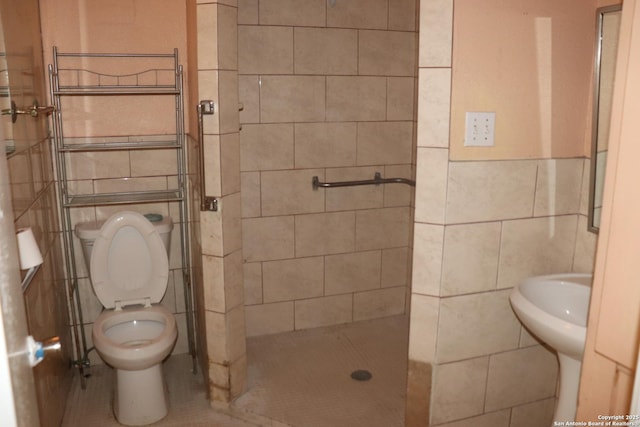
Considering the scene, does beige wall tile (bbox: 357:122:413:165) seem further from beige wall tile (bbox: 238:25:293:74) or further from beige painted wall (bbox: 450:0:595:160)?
beige painted wall (bbox: 450:0:595:160)

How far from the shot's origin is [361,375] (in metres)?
2.99

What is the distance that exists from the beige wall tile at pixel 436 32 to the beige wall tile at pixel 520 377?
1.16 m

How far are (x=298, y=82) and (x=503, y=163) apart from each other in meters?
1.56

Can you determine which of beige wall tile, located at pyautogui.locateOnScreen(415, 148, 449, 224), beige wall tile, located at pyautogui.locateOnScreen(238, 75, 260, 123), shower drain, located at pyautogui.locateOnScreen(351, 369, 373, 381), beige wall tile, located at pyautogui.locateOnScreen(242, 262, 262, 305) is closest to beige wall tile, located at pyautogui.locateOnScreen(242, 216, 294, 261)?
beige wall tile, located at pyautogui.locateOnScreen(242, 262, 262, 305)

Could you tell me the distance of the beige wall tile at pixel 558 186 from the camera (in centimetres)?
207

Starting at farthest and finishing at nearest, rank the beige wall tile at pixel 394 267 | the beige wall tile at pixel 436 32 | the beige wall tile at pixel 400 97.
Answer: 1. the beige wall tile at pixel 394 267
2. the beige wall tile at pixel 400 97
3. the beige wall tile at pixel 436 32

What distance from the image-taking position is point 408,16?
10.9 ft

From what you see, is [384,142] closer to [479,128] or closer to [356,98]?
[356,98]

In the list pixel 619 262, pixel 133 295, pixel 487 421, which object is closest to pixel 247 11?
pixel 133 295

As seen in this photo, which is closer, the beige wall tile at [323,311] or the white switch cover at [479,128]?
the white switch cover at [479,128]

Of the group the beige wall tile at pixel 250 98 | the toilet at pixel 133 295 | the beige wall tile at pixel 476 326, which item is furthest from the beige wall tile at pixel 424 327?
the beige wall tile at pixel 250 98

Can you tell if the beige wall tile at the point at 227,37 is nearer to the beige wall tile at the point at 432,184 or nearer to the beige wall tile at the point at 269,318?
the beige wall tile at the point at 432,184

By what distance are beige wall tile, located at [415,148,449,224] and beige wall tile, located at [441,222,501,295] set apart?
0.08m

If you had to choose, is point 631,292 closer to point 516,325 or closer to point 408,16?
point 516,325
